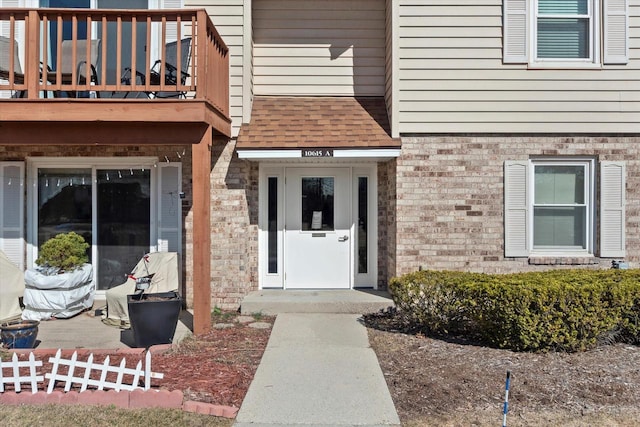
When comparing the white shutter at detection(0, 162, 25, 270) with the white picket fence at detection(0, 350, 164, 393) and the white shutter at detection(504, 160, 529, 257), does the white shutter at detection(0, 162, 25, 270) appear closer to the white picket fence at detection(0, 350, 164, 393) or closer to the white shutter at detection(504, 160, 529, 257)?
the white picket fence at detection(0, 350, 164, 393)

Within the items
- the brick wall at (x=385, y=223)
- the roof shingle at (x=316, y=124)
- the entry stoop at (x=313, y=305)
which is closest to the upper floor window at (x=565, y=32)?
the roof shingle at (x=316, y=124)

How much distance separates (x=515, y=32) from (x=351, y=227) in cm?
398

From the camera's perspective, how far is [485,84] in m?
7.68

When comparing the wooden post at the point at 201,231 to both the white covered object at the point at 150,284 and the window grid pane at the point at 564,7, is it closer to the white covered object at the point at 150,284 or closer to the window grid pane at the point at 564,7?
the white covered object at the point at 150,284

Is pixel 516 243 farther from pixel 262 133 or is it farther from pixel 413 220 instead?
pixel 262 133

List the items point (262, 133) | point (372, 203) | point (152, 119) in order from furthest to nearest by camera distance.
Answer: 1. point (372, 203)
2. point (262, 133)
3. point (152, 119)

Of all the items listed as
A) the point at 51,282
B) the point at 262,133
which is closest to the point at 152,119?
the point at 262,133

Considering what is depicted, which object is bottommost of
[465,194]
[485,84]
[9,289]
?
[9,289]

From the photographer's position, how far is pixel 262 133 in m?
7.59

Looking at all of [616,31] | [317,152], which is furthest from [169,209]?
[616,31]

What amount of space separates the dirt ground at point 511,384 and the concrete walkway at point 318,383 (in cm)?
20

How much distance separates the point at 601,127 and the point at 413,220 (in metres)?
3.21

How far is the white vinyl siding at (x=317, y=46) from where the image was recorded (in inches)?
329

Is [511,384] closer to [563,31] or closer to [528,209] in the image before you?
[528,209]
